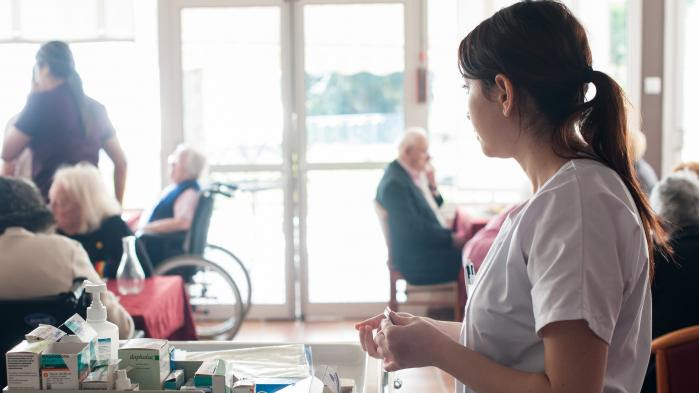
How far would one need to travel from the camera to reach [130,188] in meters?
5.46

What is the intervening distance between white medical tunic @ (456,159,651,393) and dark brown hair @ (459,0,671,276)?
52 millimetres

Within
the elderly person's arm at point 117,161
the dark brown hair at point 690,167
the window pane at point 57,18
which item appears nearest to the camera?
the dark brown hair at point 690,167

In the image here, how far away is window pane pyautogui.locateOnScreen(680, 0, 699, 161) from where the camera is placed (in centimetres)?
517

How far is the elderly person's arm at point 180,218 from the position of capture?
173 inches

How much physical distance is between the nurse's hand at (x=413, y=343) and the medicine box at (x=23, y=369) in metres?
0.47

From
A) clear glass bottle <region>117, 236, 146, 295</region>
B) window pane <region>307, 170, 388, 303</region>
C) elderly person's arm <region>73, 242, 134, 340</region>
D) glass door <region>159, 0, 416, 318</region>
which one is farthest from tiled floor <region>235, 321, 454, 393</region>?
elderly person's arm <region>73, 242, 134, 340</region>

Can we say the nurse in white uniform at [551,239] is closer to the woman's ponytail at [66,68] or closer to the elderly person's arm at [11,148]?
the woman's ponytail at [66,68]

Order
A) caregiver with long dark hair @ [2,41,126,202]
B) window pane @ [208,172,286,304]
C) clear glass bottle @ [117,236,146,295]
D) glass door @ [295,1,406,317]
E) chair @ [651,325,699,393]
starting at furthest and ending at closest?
window pane @ [208,172,286,304]
glass door @ [295,1,406,317]
caregiver with long dark hair @ [2,41,126,202]
clear glass bottle @ [117,236,146,295]
chair @ [651,325,699,393]

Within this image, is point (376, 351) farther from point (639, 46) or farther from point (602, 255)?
point (639, 46)

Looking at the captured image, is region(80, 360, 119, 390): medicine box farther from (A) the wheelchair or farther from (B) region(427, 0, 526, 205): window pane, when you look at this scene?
(B) region(427, 0, 526, 205): window pane

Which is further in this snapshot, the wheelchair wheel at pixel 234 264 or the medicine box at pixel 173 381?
the wheelchair wheel at pixel 234 264

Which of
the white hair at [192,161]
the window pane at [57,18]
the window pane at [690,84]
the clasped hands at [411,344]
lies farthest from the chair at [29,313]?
the window pane at [690,84]

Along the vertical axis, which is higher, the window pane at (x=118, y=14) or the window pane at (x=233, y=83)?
the window pane at (x=118, y=14)

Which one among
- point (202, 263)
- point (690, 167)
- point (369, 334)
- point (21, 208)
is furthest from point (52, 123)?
point (369, 334)
